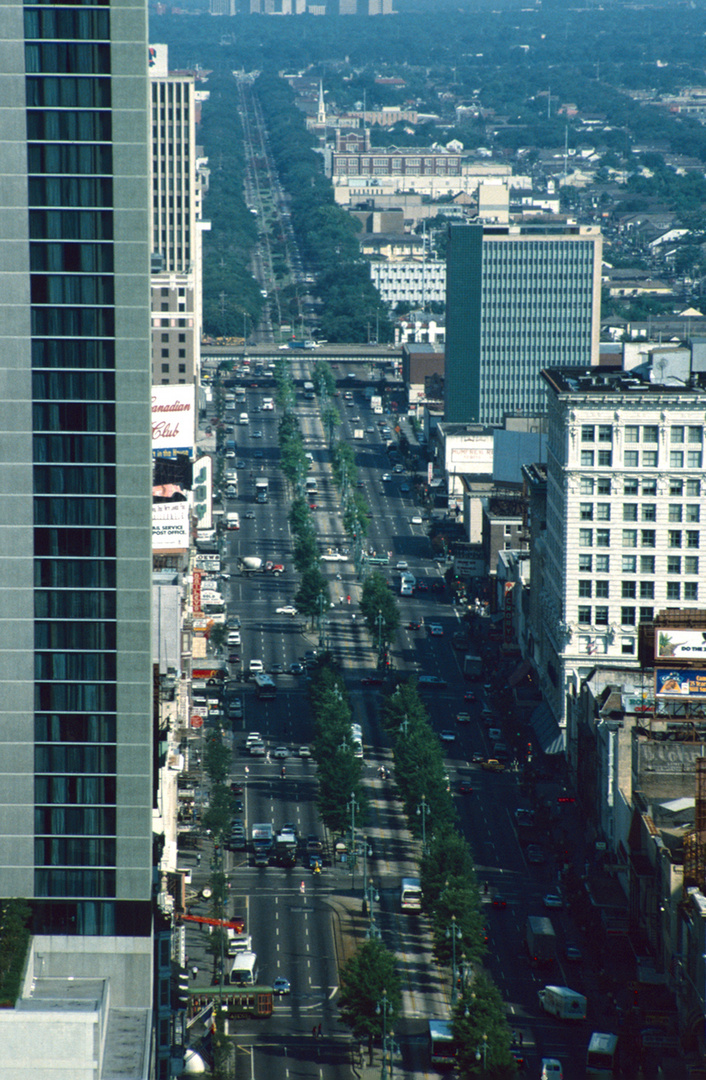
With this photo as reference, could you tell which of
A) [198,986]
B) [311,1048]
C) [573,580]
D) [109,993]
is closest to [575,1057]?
[311,1048]

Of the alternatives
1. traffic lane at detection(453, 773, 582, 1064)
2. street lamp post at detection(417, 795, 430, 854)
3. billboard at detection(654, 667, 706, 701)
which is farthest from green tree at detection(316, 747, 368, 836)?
billboard at detection(654, 667, 706, 701)

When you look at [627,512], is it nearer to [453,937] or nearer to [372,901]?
[372,901]

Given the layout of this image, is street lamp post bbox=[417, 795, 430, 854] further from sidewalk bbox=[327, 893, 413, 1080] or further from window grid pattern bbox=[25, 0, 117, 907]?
window grid pattern bbox=[25, 0, 117, 907]

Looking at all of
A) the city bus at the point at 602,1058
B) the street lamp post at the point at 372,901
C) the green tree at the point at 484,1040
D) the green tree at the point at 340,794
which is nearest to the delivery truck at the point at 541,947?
the street lamp post at the point at 372,901

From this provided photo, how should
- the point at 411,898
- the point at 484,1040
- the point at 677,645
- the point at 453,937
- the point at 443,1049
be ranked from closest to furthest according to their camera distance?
the point at 484,1040 → the point at 443,1049 → the point at 453,937 → the point at 677,645 → the point at 411,898

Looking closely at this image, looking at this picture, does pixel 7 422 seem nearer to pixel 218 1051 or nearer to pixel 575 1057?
pixel 218 1051

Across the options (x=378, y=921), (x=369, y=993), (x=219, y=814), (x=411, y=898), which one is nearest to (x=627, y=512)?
(x=219, y=814)

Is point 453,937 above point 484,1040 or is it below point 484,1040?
above

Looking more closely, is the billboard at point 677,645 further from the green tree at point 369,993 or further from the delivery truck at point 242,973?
the delivery truck at point 242,973
